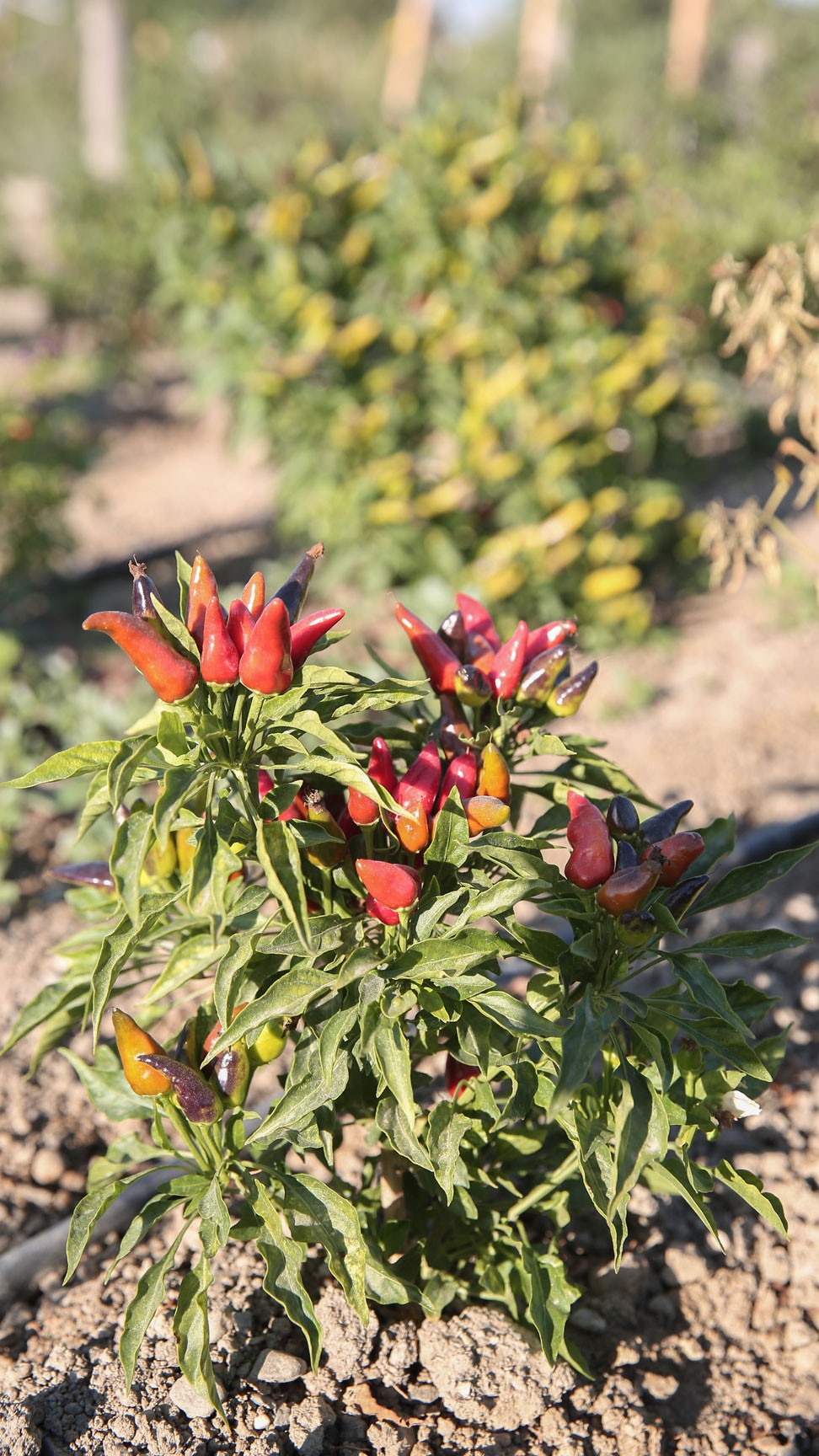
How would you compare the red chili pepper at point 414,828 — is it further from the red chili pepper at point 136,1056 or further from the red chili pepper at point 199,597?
the red chili pepper at point 136,1056

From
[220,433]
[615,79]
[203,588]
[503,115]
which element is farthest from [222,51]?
[203,588]

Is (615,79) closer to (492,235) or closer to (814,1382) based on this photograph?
(492,235)

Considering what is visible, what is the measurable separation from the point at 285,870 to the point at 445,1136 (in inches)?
17.5

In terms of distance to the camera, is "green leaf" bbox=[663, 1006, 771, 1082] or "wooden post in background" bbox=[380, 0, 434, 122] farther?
"wooden post in background" bbox=[380, 0, 434, 122]

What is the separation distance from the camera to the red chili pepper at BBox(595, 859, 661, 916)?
1.38m

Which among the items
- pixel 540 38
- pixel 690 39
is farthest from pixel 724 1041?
pixel 540 38

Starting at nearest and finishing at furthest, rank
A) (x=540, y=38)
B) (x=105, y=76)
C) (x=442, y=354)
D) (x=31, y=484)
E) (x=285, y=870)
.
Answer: (x=285, y=870) → (x=442, y=354) → (x=31, y=484) → (x=105, y=76) → (x=540, y=38)

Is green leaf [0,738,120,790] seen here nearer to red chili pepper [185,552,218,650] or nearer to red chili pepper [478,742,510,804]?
red chili pepper [185,552,218,650]

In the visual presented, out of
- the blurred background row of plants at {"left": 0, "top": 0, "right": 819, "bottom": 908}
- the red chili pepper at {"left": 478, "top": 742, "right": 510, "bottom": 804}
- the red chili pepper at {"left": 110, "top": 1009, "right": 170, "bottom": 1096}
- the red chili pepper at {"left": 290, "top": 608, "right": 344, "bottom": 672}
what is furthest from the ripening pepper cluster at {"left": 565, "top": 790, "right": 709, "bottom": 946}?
the blurred background row of plants at {"left": 0, "top": 0, "right": 819, "bottom": 908}

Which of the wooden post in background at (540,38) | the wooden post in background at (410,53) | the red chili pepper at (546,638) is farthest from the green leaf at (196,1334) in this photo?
the wooden post in background at (410,53)

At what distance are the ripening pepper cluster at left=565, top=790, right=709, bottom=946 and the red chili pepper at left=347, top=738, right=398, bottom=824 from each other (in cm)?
25

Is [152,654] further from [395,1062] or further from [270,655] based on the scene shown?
[395,1062]

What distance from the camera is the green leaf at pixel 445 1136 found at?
57.3 inches

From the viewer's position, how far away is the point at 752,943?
1553mm
